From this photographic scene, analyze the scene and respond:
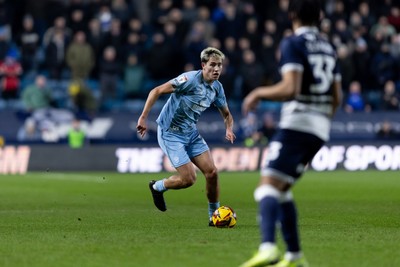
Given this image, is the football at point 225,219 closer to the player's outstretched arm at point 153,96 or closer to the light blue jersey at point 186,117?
the light blue jersey at point 186,117

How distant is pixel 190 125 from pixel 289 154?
18.3 ft

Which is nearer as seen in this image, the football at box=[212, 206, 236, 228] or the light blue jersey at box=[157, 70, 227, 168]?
the football at box=[212, 206, 236, 228]

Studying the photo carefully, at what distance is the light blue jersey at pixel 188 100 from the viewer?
13.4 meters

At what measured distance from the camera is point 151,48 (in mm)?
30219

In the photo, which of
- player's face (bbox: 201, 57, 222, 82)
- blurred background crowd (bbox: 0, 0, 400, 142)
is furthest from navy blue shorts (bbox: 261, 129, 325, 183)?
blurred background crowd (bbox: 0, 0, 400, 142)

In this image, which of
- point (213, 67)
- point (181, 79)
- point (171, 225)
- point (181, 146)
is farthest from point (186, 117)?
point (171, 225)

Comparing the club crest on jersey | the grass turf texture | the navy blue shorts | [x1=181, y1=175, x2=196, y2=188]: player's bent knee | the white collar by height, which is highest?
the white collar

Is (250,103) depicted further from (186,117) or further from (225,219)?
(186,117)

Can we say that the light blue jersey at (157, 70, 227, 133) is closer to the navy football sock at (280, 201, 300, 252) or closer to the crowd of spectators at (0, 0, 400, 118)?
the navy football sock at (280, 201, 300, 252)

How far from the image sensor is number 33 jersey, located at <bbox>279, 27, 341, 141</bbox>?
8422mm

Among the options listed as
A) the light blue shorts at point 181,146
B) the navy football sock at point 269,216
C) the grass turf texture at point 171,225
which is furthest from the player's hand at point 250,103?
the light blue shorts at point 181,146

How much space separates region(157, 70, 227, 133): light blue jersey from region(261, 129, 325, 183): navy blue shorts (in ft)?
16.3

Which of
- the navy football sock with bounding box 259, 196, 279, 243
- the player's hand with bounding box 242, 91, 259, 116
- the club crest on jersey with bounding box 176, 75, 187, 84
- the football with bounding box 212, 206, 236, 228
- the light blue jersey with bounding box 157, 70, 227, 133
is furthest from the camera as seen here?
the light blue jersey with bounding box 157, 70, 227, 133

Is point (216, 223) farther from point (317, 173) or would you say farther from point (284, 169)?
point (317, 173)
